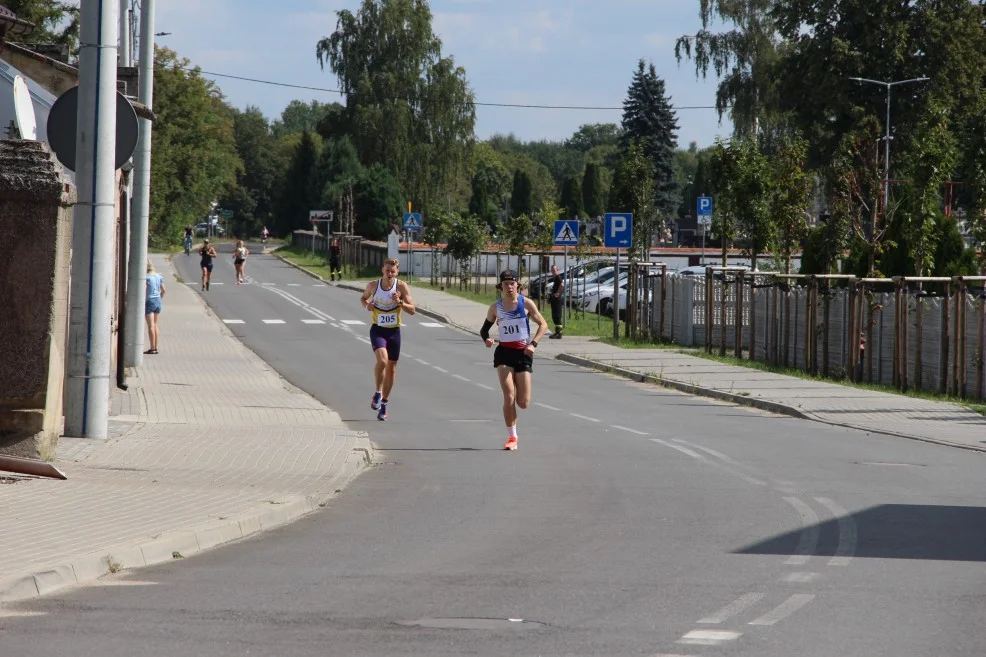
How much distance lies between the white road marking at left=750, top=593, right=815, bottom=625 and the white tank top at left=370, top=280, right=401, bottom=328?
1045 centimetres

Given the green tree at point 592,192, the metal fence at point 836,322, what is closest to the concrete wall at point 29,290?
the metal fence at point 836,322

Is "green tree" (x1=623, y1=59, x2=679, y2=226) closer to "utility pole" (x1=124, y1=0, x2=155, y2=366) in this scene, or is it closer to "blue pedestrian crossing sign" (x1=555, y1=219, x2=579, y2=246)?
"blue pedestrian crossing sign" (x1=555, y1=219, x2=579, y2=246)

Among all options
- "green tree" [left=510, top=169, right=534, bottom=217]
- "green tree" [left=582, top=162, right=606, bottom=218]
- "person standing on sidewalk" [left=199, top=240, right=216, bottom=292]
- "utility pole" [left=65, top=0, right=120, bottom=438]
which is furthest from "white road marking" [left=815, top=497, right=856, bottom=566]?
"green tree" [left=582, top=162, right=606, bottom=218]

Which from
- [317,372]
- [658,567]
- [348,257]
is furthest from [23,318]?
[348,257]

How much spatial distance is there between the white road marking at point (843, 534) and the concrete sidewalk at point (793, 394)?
5547 millimetres

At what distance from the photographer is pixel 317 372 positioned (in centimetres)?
2597

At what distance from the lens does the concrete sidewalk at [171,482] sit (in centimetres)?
822

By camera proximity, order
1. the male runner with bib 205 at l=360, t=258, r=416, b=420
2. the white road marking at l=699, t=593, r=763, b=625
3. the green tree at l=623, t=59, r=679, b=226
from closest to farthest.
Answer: the white road marking at l=699, t=593, r=763, b=625 < the male runner with bib 205 at l=360, t=258, r=416, b=420 < the green tree at l=623, t=59, r=679, b=226

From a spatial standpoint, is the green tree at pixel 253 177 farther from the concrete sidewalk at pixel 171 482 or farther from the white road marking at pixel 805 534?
the white road marking at pixel 805 534

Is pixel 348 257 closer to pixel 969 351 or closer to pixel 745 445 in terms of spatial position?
pixel 969 351

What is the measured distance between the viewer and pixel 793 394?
72.8 ft

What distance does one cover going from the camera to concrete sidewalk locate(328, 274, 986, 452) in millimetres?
18078

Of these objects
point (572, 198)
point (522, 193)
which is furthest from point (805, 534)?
point (522, 193)

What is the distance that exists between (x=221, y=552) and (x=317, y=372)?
1720cm
